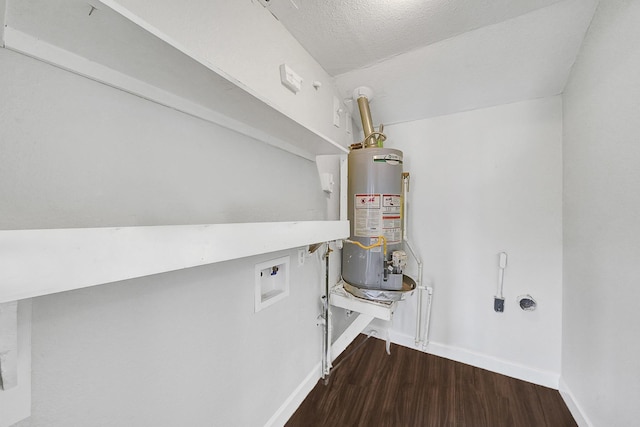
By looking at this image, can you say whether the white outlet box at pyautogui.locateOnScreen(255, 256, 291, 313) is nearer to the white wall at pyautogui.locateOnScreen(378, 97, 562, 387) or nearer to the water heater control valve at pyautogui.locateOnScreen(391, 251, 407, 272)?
the water heater control valve at pyautogui.locateOnScreen(391, 251, 407, 272)

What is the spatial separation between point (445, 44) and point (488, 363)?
222 centimetres

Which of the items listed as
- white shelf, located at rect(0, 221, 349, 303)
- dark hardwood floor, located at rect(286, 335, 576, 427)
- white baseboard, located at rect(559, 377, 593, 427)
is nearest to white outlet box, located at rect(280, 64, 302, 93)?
white shelf, located at rect(0, 221, 349, 303)

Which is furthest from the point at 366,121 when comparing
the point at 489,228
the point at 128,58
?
the point at 128,58

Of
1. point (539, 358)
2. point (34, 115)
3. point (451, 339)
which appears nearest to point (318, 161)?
point (34, 115)

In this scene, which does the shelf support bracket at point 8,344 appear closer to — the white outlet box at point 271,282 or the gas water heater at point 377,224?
the white outlet box at point 271,282

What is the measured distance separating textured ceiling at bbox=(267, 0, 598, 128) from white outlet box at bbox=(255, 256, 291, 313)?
121 centimetres

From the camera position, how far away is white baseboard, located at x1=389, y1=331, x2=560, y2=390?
153cm

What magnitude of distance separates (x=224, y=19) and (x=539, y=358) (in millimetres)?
2698

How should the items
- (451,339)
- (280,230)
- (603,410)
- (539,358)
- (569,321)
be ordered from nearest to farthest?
(280,230) → (603,410) → (569,321) → (539,358) → (451,339)

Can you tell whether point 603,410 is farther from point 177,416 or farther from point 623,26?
point 177,416

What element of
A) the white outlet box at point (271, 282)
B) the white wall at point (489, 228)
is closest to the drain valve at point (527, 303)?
the white wall at point (489, 228)

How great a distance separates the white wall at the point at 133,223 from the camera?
0.47 metres

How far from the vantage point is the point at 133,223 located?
0.59 metres

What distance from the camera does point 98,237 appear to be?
35 centimetres
